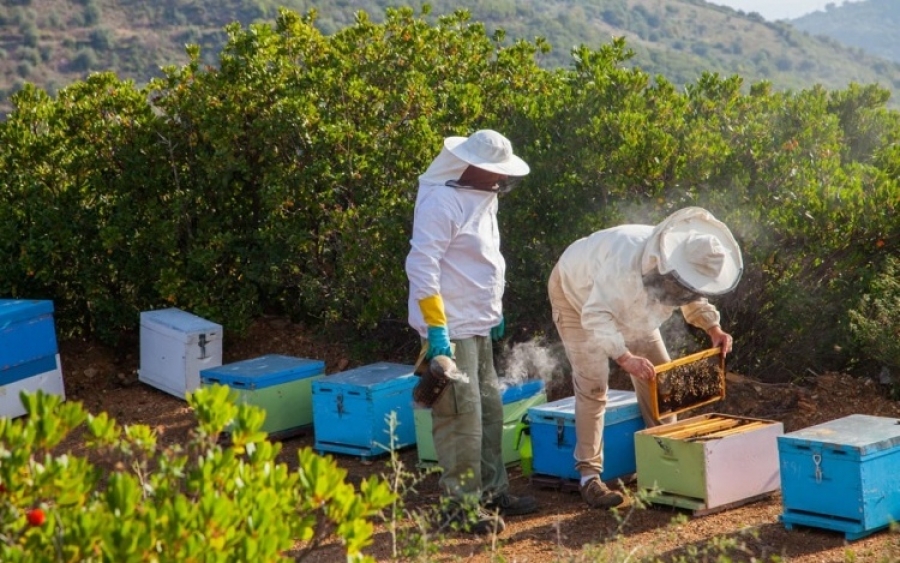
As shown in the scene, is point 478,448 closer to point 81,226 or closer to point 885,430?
point 885,430

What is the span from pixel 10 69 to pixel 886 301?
3399cm

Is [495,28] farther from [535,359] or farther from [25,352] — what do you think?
[25,352]

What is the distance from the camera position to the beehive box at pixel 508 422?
6223 millimetres

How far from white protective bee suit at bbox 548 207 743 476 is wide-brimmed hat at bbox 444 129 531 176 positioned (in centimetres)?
49

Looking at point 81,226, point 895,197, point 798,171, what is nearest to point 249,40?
point 81,226

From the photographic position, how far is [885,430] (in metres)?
4.98

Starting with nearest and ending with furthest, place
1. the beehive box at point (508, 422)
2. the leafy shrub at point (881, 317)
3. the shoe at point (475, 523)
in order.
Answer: the shoe at point (475, 523), the beehive box at point (508, 422), the leafy shrub at point (881, 317)

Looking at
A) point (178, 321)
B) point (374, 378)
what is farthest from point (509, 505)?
point (178, 321)

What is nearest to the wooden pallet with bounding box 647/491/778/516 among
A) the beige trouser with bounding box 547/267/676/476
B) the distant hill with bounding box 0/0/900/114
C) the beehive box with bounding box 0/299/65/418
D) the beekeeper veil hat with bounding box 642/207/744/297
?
the beige trouser with bounding box 547/267/676/476

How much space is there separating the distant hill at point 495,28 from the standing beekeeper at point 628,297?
59.5 ft

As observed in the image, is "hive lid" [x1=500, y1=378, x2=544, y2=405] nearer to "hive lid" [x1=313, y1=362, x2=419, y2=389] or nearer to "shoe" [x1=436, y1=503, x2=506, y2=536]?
"hive lid" [x1=313, y1=362, x2=419, y2=389]

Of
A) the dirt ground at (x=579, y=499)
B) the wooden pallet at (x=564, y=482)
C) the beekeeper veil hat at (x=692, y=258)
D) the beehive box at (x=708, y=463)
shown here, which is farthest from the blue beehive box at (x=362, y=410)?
the beekeeper veil hat at (x=692, y=258)

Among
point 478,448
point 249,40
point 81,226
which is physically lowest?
point 478,448

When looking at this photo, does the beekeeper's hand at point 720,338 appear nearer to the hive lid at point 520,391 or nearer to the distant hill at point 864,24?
the hive lid at point 520,391
